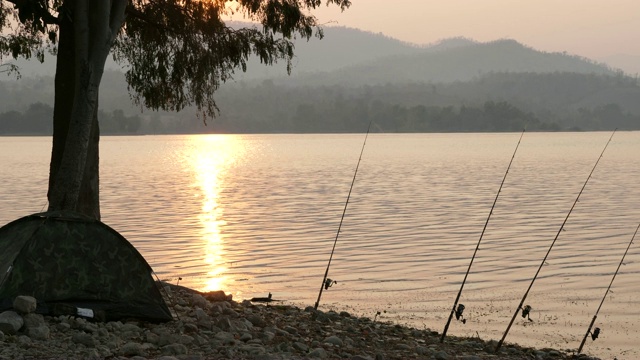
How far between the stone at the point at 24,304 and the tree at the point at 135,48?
2093mm

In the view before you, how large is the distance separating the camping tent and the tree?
1.06m

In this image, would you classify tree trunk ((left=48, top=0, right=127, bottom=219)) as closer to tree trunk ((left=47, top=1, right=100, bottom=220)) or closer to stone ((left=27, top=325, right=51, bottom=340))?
tree trunk ((left=47, top=1, right=100, bottom=220))

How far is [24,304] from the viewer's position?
1122 cm

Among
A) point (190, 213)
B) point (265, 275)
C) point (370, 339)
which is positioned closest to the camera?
point (370, 339)

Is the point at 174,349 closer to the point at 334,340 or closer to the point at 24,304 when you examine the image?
the point at 24,304

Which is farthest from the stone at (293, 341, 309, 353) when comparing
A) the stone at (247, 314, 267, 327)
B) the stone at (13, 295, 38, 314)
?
the stone at (13, 295, 38, 314)

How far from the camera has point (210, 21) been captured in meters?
18.0

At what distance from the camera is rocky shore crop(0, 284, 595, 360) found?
1037 centimetres

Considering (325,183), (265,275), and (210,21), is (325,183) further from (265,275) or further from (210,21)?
(210,21)

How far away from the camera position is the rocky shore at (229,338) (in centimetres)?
1037

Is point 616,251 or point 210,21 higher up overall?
point 210,21

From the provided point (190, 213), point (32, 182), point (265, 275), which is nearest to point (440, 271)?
point (265, 275)

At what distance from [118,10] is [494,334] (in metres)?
7.57

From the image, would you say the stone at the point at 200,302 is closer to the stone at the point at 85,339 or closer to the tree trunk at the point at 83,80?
the tree trunk at the point at 83,80
